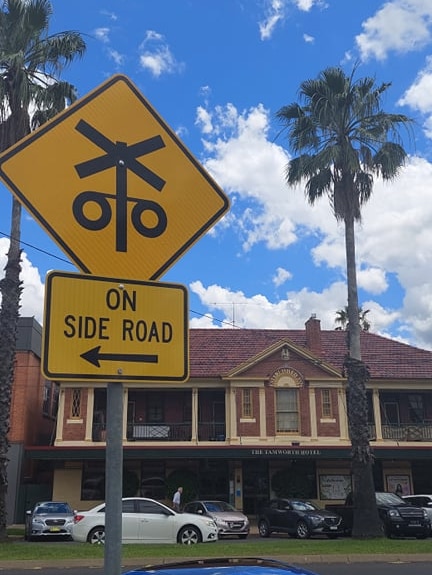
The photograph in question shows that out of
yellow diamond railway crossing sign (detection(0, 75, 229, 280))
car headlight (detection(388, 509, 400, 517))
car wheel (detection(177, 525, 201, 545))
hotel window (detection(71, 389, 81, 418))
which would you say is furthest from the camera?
hotel window (detection(71, 389, 81, 418))

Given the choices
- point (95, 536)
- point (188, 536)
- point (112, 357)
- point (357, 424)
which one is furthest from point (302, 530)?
point (112, 357)

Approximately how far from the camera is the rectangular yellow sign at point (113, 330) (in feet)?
7.36

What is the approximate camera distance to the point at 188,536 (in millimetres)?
18844

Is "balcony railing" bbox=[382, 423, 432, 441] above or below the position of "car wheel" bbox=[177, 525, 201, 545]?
above

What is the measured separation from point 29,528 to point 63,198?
71.7ft

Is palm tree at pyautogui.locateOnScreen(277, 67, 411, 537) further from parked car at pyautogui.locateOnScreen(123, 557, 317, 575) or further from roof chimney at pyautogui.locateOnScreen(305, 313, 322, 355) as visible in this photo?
parked car at pyautogui.locateOnScreen(123, 557, 317, 575)

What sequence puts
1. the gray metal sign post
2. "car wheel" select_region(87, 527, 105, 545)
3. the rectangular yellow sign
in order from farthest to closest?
"car wheel" select_region(87, 527, 105, 545) → the rectangular yellow sign → the gray metal sign post

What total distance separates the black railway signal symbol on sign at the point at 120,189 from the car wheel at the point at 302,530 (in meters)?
21.6

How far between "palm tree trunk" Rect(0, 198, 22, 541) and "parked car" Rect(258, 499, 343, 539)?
9753 millimetres

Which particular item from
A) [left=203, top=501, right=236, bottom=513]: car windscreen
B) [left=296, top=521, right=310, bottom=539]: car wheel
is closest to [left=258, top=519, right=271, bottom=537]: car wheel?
[left=203, top=501, right=236, bottom=513]: car windscreen

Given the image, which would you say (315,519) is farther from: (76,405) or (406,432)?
(76,405)

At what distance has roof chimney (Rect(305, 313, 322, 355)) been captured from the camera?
33.9 meters

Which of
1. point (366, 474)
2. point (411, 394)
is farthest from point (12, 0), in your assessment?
point (411, 394)

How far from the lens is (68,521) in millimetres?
22391
